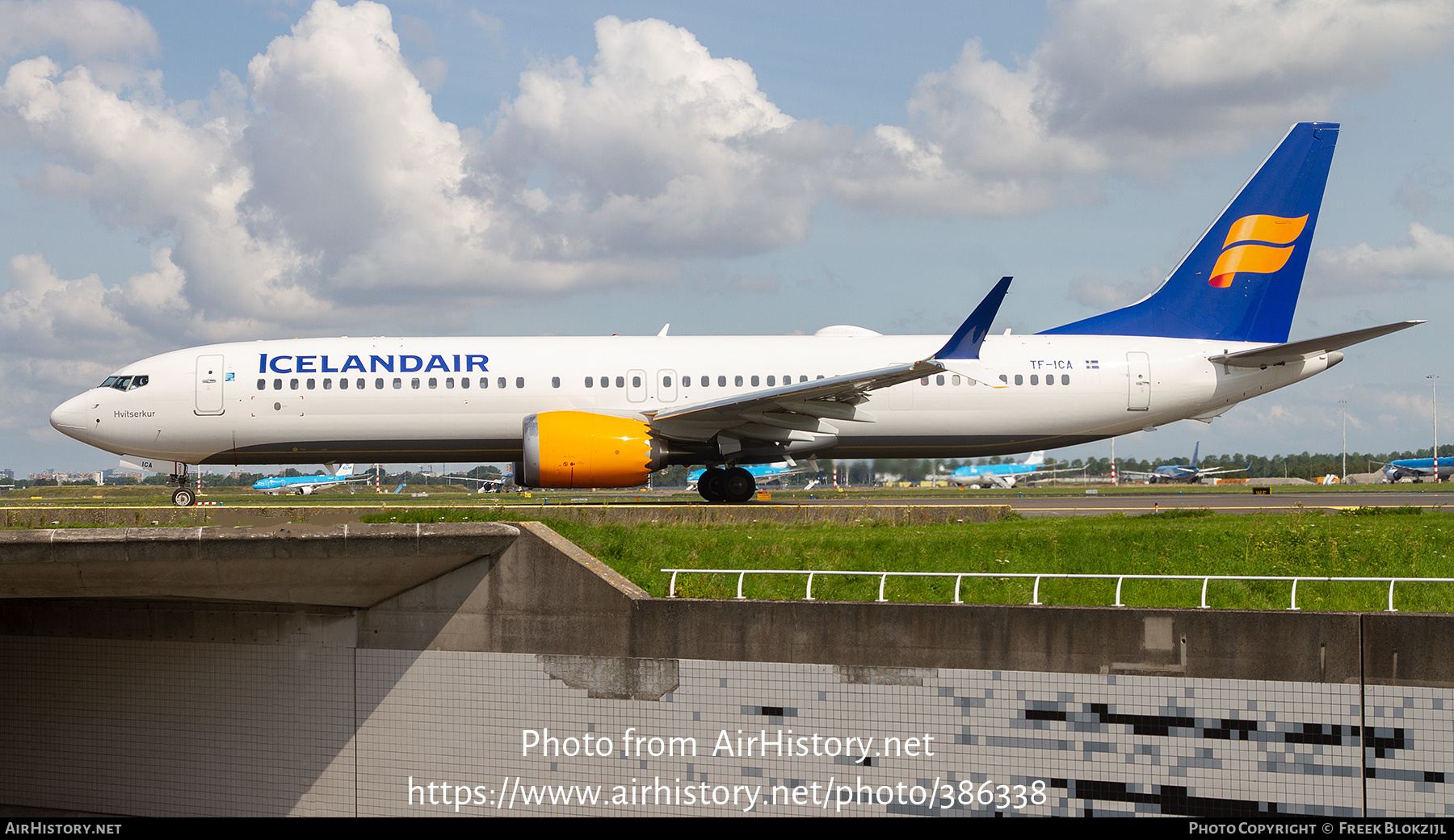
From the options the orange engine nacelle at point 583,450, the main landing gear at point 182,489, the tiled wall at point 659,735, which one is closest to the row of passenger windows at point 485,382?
the orange engine nacelle at point 583,450

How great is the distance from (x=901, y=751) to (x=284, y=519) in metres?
9.02

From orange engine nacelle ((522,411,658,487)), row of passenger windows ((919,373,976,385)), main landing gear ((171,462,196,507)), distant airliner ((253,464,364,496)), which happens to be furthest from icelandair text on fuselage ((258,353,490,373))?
distant airliner ((253,464,364,496))

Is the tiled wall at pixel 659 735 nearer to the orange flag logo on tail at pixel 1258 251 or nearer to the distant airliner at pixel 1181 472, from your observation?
the orange flag logo on tail at pixel 1258 251

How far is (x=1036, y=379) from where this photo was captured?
76.5 feet

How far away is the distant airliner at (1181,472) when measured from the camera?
71.2 m

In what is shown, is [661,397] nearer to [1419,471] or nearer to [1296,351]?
[1296,351]

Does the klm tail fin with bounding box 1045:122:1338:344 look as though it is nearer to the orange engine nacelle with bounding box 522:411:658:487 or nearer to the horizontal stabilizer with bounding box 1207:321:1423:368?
the horizontal stabilizer with bounding box 1207:321:1423:368

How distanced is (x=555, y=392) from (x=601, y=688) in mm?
11340

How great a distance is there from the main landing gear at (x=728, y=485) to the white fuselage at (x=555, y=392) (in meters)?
1.67

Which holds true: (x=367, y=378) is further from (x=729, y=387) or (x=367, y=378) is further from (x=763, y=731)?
(x=763, y=731)

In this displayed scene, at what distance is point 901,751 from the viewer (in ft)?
35.1

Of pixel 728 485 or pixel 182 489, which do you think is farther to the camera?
pixel 182 489

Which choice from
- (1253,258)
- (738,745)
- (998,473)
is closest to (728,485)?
(738,745)

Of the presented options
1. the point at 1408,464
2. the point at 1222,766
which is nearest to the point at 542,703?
the point at 1222,766
